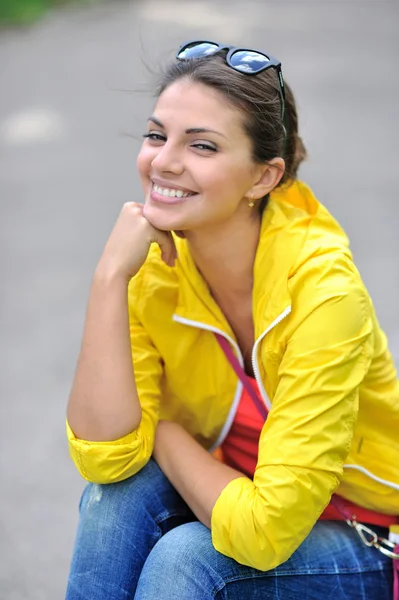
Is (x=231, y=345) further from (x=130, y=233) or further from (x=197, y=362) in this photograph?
(x=130, y=233)

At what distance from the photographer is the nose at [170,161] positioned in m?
2.17

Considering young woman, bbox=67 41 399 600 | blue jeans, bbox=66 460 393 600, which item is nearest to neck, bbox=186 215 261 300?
young woman, bbox=67 41 399 600

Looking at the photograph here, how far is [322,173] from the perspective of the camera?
5375mm

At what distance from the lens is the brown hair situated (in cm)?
216

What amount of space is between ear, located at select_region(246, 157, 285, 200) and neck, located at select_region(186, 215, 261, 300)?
0.23 ft

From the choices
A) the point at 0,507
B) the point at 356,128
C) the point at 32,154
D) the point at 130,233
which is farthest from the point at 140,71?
the point at 130,233

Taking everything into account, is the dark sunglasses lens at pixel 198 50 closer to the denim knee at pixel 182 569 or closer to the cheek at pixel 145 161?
the cheek at pixel 145 161

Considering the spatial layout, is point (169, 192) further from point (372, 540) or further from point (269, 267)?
point (372, 540)

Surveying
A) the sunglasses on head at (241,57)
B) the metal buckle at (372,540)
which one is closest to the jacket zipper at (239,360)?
the metal buckle at (372,540)

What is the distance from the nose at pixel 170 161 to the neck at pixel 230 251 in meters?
0.17

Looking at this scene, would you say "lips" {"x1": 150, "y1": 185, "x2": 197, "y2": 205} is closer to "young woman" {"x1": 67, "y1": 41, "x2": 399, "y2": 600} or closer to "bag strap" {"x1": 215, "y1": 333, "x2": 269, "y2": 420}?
"young woman" {"x1": 67, "y1": 41, "x2": 399, "y2": 600}

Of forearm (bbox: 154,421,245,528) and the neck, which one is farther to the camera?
the neck

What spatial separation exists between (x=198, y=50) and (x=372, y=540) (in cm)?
123

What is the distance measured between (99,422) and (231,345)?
1.23 ft
